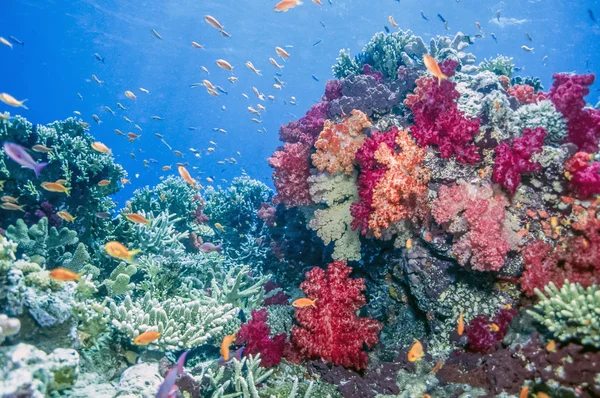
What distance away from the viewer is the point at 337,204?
654cm

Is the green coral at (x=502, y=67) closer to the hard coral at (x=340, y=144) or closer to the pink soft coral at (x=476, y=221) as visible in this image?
the hard coral at (x=340, y=144)

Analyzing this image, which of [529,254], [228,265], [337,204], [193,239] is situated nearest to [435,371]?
[529,254]

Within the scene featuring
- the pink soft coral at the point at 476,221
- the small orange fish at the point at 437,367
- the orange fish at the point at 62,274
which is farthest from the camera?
the pink soft coral at the point at 476,221

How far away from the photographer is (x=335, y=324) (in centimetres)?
534

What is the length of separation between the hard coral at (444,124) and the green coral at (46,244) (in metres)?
6.49

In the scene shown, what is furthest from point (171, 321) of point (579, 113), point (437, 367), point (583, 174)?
point (579, 113)

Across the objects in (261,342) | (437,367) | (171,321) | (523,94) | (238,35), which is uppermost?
(238,35)

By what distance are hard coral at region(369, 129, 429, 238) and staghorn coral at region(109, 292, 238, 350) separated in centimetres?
284

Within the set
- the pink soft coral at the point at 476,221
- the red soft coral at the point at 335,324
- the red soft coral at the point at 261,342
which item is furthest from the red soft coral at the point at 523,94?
the red soft coral at the point at 261,342

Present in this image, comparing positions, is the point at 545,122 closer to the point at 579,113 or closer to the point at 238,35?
the point at 579,113

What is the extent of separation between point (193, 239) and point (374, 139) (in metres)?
7.19

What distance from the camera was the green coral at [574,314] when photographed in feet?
11.1

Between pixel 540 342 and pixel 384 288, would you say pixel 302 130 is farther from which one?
pixel 540 342

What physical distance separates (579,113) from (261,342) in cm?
584
